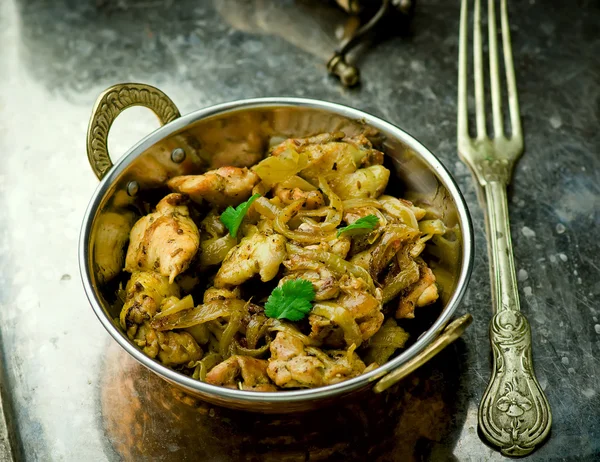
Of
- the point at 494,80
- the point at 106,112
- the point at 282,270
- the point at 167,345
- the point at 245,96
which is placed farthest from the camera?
the point at 245,96

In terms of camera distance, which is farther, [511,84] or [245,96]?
[245,96]

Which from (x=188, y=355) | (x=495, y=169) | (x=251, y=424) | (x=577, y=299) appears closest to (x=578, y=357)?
(x=577, y=299)

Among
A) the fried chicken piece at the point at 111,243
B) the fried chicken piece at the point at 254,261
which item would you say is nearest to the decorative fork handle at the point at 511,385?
the fried chicken piece at the point at 254,261

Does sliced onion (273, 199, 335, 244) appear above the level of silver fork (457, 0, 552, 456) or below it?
above

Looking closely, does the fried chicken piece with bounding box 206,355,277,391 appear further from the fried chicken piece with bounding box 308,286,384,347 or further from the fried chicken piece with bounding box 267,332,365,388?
the fried chicken piece with bounding box 308,286,384,347

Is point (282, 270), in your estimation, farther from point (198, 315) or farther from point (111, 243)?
point (111, 243)

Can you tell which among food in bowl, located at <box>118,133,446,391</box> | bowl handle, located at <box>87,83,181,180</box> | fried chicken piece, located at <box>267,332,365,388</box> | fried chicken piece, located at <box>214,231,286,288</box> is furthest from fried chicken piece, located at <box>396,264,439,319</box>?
bowl handle, located at <box>87,83,181,180</box>

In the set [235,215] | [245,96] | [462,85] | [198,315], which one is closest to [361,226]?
[235,215]
